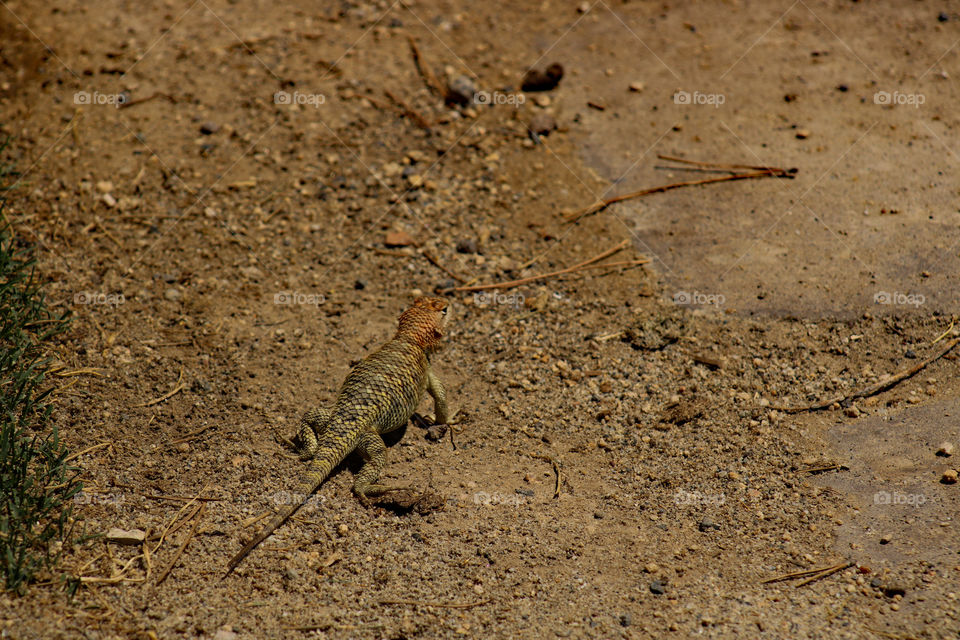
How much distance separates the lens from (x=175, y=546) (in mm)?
4582

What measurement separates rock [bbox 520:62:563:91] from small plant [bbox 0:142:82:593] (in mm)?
5805

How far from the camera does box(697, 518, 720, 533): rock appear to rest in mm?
4895

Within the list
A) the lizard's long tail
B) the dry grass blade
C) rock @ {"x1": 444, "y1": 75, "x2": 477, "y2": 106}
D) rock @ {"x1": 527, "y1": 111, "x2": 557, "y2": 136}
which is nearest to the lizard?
the lizard's long tail

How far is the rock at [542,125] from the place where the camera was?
8453mm

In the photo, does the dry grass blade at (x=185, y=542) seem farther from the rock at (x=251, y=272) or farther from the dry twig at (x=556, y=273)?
the dry twig at (x=556, y=273)

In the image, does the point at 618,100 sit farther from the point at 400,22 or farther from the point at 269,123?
Answer: the point at 269,123

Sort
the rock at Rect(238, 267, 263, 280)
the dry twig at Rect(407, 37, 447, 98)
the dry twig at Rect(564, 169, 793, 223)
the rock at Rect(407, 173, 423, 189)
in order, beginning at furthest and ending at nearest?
the dry twig at Rect(407, 37, 447, 98), the rock at Rect(407, 173, 423, 189), the dry twig at Rect(564, 169, 793, 223), the rock at Rect(238, 267, 263, 280)

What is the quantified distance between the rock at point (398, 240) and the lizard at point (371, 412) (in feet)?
4.93

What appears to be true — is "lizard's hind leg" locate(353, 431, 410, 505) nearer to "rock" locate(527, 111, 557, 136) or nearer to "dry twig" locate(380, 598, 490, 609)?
"dry twig" locate(380, 598, 490, 609)

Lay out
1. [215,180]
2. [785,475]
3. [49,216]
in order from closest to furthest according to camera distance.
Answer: [785,475] < [49,216] < [215,180]

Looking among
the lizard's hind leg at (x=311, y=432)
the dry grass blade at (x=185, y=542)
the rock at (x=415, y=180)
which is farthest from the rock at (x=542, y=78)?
the dry grass blade at (x=185, y=542)

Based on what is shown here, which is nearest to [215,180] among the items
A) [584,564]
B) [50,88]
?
[50,88]

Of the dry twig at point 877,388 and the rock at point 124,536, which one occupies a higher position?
the dry twig at point 877,388

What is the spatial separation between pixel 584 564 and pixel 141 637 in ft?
8.82
